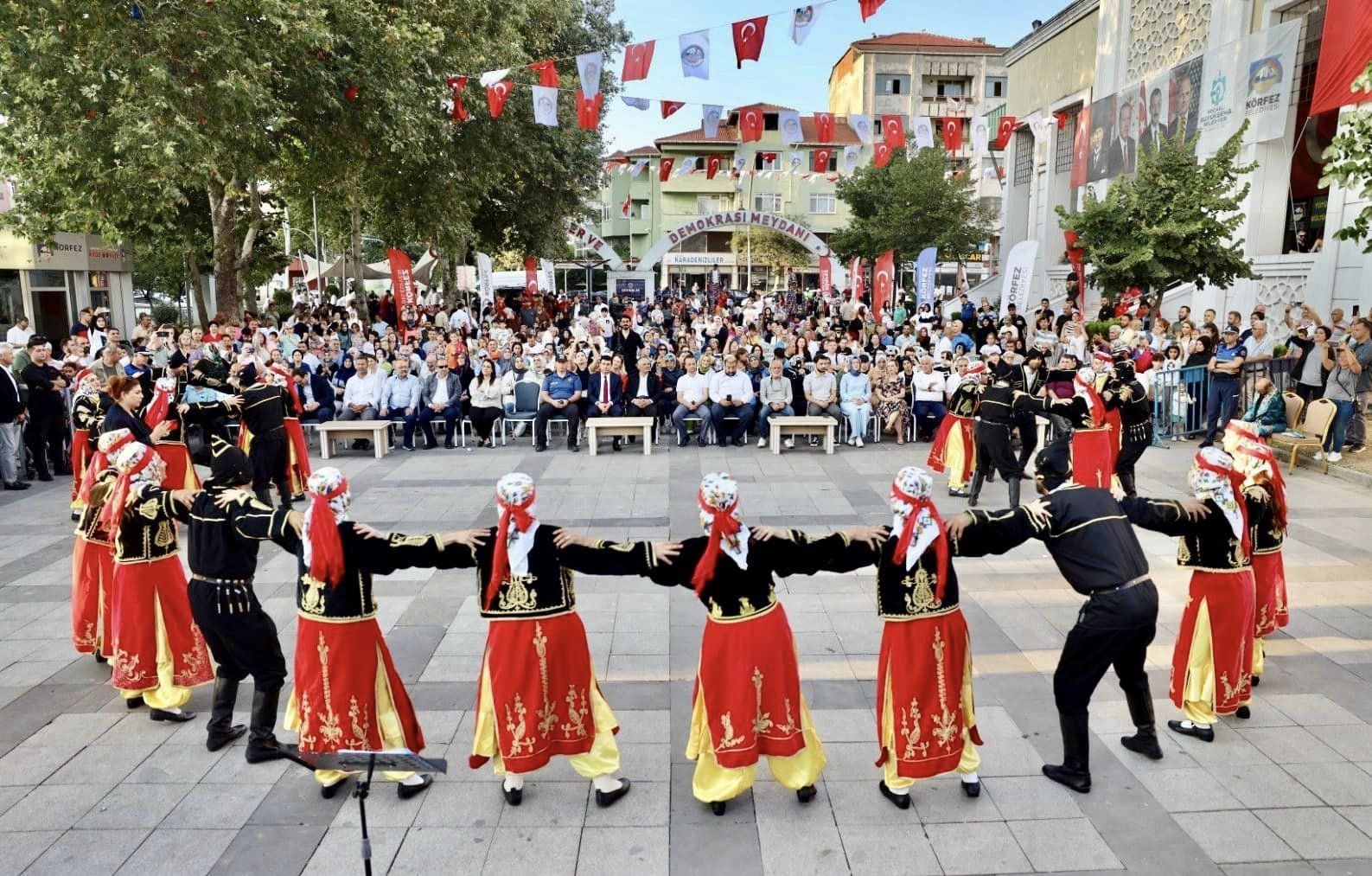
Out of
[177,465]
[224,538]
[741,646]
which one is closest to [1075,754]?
[741,646]

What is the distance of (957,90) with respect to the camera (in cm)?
5791

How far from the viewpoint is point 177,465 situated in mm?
8320

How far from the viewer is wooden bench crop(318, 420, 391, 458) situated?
1325 centimetres

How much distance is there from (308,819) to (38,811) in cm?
140

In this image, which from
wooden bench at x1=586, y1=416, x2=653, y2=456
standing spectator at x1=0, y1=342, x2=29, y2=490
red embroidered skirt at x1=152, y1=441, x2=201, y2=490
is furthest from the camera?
wooden bench at x1=586, y1=416, x2=653, y2=456

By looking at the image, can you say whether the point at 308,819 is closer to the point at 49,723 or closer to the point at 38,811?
the point at 38,811

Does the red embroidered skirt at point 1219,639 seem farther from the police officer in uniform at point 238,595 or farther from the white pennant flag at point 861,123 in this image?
the white pennant flag at point 861,123

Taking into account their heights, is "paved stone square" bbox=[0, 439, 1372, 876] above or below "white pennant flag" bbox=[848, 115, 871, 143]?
below

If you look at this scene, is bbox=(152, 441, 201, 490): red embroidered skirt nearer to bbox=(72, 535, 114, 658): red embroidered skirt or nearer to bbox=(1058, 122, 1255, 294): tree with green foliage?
bbox=(72, 535, 114, 658): red embroidered skirt

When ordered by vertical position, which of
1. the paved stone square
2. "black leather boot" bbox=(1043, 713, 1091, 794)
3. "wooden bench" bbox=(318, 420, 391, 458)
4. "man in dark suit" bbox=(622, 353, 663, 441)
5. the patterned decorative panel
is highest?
the patterned decorative panel

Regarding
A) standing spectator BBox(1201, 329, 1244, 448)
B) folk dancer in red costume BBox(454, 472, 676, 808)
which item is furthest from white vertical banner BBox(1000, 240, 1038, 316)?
folk dancer in red costume BBox(454, 472, 676, 808)

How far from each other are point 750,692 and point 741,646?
22cm

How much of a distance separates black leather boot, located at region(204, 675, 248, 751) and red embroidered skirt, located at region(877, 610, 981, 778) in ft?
11.7

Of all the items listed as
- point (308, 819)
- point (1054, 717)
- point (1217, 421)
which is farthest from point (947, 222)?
point (308, 819)
